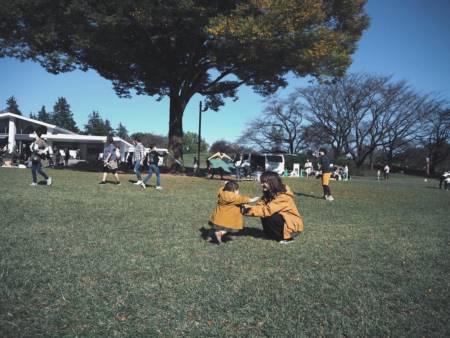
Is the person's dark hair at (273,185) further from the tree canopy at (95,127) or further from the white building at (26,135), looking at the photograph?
the tree canopy at (95,127)

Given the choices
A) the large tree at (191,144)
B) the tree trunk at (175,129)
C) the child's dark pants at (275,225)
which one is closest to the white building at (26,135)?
the tree trunk at (175,129)

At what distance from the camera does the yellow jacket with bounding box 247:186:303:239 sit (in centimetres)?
546

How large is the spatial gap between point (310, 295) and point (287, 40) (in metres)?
15.0

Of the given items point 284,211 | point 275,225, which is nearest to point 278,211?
point 284,211

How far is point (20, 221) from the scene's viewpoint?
6.06 metres

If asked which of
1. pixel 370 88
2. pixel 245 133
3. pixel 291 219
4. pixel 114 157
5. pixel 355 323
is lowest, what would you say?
pixel 355 323

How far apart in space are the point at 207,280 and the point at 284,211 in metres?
2.30

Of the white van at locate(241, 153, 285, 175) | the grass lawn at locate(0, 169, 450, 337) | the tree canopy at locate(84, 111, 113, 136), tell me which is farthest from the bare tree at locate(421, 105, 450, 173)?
the tree canopy at locate(84, 111, 113, 136)

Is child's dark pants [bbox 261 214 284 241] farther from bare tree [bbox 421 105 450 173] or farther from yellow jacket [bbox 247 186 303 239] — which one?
bare tree [bbox 421 105 450 173]

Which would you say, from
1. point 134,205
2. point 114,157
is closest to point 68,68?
point 114,157

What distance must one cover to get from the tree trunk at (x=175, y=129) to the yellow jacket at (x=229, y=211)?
1766cm

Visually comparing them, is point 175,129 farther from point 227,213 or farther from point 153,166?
point 227,213

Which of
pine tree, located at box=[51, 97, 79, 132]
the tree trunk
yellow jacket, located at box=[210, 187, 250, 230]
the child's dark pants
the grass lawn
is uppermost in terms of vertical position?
pine tree, located at box=[51, 97, 79, 132]

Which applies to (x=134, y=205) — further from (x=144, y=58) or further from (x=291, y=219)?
(x=144, y=58)
